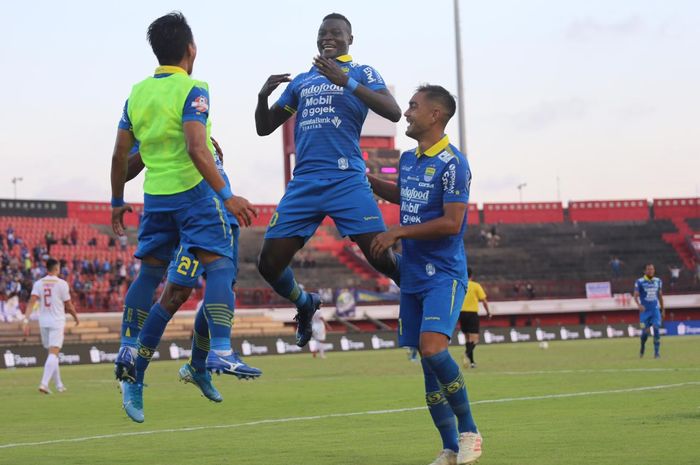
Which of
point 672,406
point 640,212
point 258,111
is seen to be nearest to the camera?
point 258,111

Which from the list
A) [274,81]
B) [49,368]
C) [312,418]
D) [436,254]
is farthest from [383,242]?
[49,368]

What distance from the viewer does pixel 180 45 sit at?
8344 millimetres

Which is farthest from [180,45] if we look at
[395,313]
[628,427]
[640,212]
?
[640,212]

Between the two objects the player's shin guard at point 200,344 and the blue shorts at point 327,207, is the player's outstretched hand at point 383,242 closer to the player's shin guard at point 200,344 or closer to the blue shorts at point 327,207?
the blue shorts at point 327,207

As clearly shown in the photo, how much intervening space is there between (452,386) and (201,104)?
2667 millimetres

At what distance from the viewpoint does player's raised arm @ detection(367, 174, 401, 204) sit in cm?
902

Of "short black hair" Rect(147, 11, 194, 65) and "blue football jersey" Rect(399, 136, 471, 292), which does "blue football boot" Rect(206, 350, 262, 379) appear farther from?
"short black hair" Rect(147, 11, 194, 65)

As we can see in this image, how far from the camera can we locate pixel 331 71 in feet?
28.2

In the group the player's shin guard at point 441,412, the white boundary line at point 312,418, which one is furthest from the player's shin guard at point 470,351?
the player's shin guard at point 441,412

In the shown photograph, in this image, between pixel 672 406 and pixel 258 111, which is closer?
pixel 258 111

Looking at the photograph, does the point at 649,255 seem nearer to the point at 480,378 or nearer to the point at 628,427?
the point at 480,378

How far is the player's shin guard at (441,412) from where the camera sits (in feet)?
27.6

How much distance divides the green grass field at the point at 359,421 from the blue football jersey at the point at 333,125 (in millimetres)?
2225

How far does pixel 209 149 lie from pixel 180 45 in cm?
91
